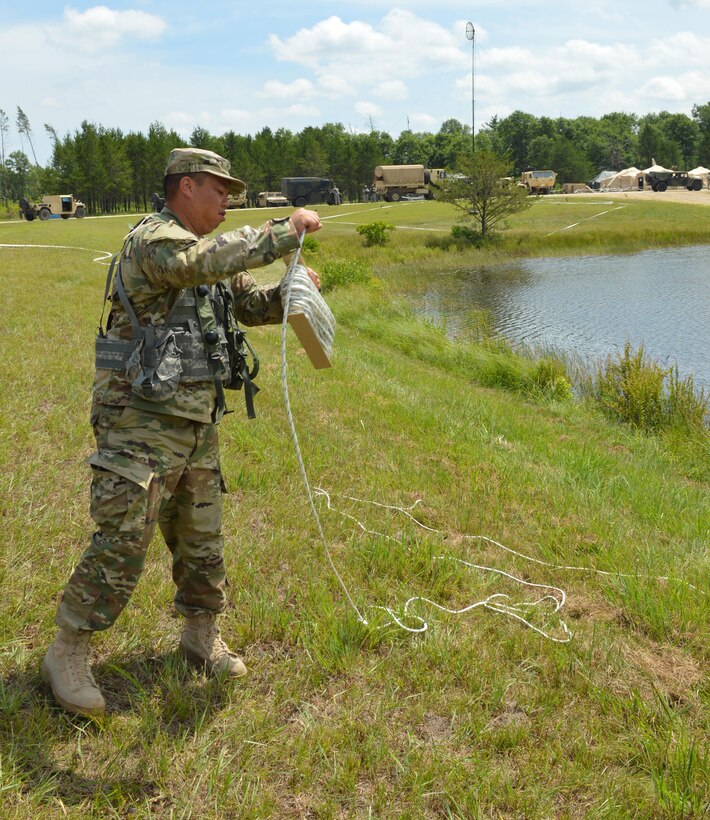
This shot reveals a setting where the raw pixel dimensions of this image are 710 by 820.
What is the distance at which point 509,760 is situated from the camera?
275 cm

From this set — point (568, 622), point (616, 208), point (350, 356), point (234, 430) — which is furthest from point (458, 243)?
point (568, 622)

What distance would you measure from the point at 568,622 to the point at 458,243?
110 feet

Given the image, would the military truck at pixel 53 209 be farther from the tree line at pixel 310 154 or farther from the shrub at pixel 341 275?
the shrub at pixel 341 275

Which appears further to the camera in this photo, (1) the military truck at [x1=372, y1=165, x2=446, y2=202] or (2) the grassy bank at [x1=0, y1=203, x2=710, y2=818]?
(1) the military truck at [x1=372, y1=165, x2=446, y2=202]

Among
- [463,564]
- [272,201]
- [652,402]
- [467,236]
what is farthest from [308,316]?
[272,201]

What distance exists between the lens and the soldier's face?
3.00 m

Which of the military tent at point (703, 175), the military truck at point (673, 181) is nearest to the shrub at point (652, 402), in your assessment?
the military truck at point (673, 181)

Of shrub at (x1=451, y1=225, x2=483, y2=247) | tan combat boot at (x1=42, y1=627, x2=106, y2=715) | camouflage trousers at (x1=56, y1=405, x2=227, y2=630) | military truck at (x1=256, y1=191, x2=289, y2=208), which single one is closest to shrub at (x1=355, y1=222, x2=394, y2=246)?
shrub at (x1=451, y1=225, x2=483, y2=247)

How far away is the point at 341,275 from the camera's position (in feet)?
69.4

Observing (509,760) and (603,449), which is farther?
(603,449)

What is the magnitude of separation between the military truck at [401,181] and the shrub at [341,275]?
49547 mm

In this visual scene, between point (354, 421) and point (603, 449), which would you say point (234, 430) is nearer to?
point (354, 421)

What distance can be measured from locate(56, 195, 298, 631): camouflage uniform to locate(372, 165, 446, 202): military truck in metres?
68.8

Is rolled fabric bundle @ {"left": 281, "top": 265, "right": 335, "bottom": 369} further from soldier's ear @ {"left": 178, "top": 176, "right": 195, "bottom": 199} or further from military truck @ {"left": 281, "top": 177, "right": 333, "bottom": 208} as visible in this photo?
military truck @ {"left": 281, "top": 177, "right": 333, "bottom": 208}
